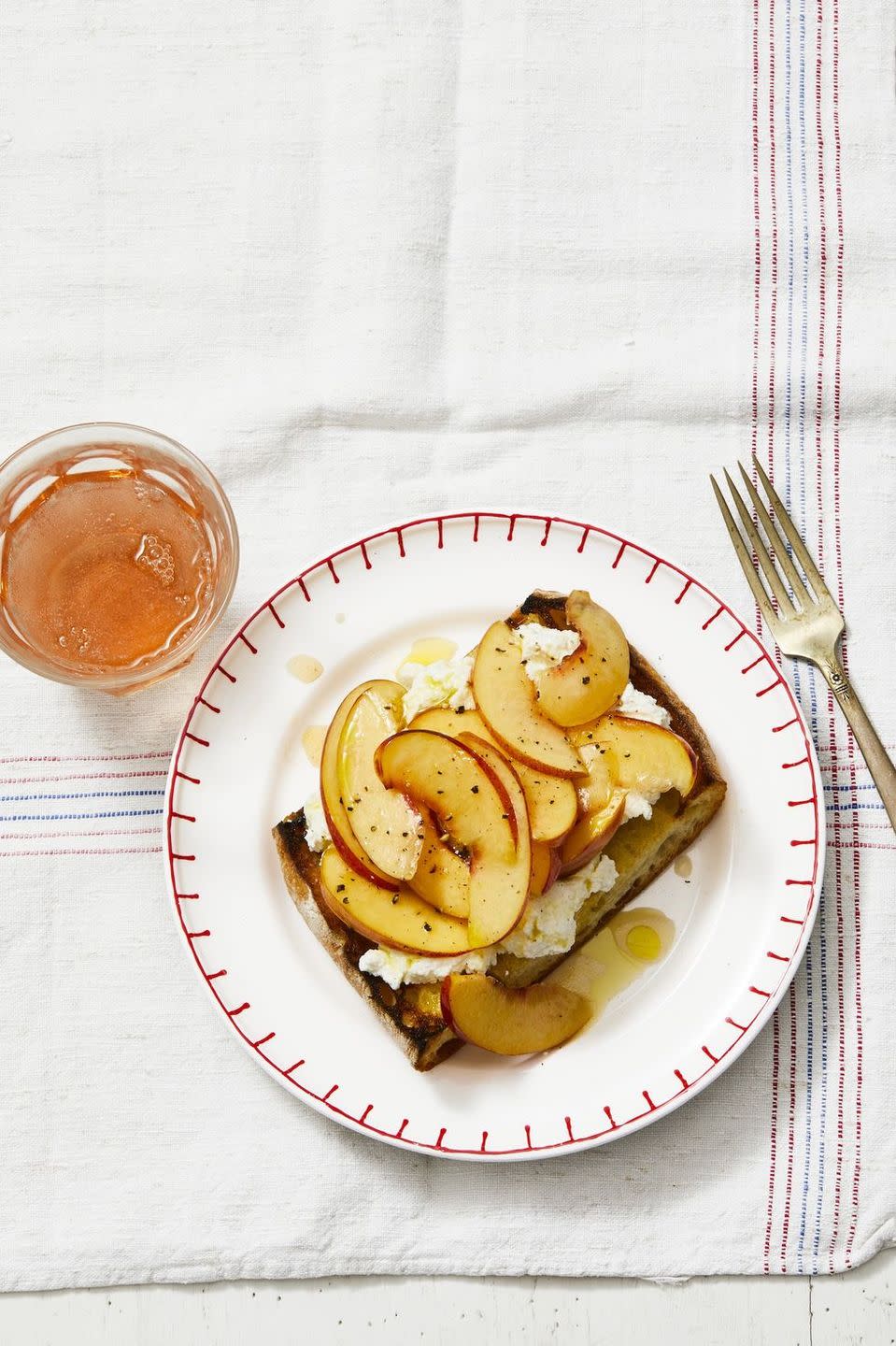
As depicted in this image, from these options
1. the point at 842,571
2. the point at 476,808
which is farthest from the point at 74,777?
the point at 842,571

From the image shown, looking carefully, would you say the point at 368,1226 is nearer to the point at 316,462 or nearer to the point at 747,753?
the point at 747,753

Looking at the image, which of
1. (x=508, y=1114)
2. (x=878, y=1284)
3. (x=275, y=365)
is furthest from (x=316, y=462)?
(x=878, y=1284)

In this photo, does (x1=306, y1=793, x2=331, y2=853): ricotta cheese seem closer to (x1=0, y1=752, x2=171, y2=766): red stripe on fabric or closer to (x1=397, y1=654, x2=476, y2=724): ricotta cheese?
(x1=397, y1=654, x2=476, y2=724): ricotta cheese

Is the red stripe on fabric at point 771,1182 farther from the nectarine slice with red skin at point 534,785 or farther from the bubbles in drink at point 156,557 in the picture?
the bubbles in drink at point 156,557

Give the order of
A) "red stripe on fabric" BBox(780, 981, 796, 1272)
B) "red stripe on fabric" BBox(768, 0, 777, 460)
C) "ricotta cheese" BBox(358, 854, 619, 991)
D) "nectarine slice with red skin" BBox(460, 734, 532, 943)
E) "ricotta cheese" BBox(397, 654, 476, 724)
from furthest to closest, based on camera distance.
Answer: "red stripe on fabric" BBox(768, 0, 777, 460), "red stripe on fabric" BBox(780, 981, 796, 1272), "ricotta cheese" BBox(397, 654, 476, 724), "ricotta cheese" BBox(358, 854, 619, 991), "nectarine slice with red skin" BBox(460, 734, 532, 943)

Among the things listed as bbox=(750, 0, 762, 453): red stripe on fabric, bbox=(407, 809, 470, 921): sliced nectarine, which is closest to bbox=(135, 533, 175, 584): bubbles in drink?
bbox=(407, 809, 470, 921): sliced nectarine

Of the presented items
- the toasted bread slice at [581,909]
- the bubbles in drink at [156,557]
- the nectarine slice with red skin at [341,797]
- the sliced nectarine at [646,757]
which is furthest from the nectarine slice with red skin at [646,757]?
the bubbles in drink at [156,557]

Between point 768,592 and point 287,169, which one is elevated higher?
point 287,169
